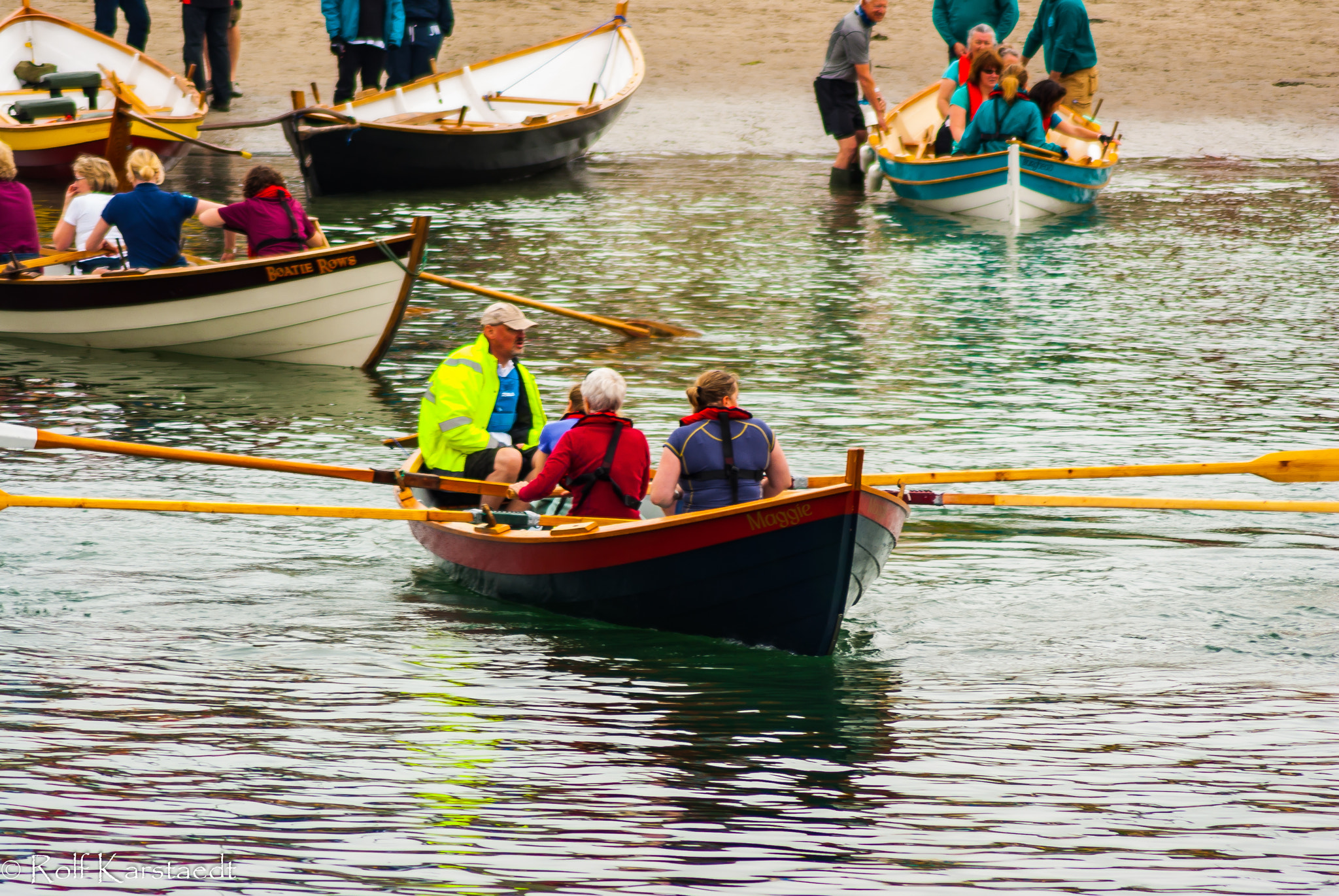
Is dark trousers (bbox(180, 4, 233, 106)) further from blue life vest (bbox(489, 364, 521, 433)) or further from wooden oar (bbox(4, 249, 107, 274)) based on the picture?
blue life vest (bbox(489, 364, 521, 433))

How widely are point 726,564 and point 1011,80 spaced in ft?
37.5

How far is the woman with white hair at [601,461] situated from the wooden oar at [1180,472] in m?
0.82

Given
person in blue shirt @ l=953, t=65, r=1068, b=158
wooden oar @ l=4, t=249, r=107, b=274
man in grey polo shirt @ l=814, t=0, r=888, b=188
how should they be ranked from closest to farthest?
A: wooden oar @ l=4, t=249, r=107, b=274 → person in blue shirt @ l=953, t=65, r=1068, b=158 → man in grey polo shirt @ l=814, t=0, r=888, b=188

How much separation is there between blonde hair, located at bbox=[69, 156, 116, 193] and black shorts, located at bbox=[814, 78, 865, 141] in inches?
372

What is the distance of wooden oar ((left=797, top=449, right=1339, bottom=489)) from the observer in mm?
6910

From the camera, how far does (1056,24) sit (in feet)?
60.6

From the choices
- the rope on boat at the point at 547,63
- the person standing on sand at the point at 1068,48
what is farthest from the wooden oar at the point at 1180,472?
the rope on boat at the point at 547,63

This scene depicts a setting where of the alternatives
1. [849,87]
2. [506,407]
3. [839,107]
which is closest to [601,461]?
[506,407]

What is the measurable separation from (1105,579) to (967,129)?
1038 cm

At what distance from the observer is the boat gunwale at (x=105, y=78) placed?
18.6m

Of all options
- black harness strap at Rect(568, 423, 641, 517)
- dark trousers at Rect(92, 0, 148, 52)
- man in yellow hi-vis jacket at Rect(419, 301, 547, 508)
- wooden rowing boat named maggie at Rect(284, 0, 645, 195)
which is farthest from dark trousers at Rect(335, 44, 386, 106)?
black harness strap at Rect(568, 423, 641, 517)

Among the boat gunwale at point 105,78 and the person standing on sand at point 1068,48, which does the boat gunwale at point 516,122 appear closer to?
the boat gunwale at point 105,78

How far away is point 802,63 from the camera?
24.4 m

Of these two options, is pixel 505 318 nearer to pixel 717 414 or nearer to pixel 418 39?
pixel 717 414
